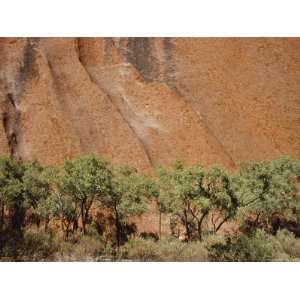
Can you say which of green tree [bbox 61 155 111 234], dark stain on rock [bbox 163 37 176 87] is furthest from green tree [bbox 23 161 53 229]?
dark stain on rock [bbox 163 37 176 87]

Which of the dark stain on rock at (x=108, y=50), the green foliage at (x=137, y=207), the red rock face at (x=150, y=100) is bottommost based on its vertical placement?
the green foliage at (x=137, y=207)

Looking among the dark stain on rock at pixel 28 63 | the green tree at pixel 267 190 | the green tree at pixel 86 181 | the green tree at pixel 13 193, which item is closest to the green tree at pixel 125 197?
the green tree at pixel 86 181

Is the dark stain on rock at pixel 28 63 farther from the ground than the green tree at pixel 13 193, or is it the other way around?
the dark stain on rock at pixel 28 63

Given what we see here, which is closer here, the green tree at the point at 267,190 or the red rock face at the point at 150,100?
the green tree at the point at 267,190

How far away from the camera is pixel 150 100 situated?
20.2 metres

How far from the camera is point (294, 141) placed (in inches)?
736

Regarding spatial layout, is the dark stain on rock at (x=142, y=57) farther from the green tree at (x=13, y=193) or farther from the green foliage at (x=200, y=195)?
the green tree at (x=13, y=193)

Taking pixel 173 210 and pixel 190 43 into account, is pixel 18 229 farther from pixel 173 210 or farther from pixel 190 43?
pixel 190 43

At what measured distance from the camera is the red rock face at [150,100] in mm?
19016

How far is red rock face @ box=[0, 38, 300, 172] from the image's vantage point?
19.0 metres

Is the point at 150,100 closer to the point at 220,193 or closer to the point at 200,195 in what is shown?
the point at 200,195

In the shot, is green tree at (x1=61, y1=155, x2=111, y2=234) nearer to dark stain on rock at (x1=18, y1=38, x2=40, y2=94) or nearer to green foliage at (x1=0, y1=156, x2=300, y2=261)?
green foliage at (x1=0, y1=156, x2=300, y2=261)

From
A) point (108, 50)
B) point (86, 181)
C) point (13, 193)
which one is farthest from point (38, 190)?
point (108, 50)
